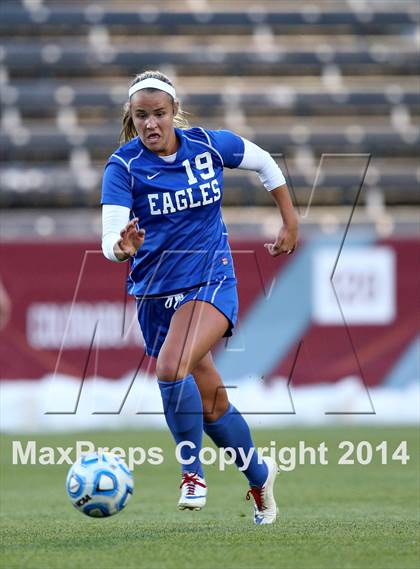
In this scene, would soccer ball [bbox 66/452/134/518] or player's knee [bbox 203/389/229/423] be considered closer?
soccer ball [bbox 66/452/134/518]

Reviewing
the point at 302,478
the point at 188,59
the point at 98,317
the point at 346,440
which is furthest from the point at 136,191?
the point at 188,59

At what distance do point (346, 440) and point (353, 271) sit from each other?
6.73 feet

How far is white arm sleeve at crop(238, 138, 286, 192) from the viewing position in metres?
5.80

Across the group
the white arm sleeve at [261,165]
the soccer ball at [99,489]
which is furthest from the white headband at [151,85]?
the soccer ball at [99,489]

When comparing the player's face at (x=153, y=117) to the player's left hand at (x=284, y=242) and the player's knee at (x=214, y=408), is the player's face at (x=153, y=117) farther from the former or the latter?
the player's knee at (x=214, y=408)

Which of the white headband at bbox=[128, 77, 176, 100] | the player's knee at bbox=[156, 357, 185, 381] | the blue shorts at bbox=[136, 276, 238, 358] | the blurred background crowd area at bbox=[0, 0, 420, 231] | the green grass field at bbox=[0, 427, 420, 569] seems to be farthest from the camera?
the blurred background crowd area at bbox=[0, 0, 420, 231]

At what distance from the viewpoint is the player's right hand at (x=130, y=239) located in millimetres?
4922

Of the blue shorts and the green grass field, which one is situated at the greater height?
the blue shorts

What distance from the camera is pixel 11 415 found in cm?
1150

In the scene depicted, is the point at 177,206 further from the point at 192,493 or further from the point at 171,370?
the point at 192,493

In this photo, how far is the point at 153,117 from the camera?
5.44 metres

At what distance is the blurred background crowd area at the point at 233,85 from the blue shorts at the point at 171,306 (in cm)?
965

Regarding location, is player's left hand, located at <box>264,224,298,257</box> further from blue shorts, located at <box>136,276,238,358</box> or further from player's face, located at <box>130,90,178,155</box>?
player's face, located at <box>130,90,178,155</box>

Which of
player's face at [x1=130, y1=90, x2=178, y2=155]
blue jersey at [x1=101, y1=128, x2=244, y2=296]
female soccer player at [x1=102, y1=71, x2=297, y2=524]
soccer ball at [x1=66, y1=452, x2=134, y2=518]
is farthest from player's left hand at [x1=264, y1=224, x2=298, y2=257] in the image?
soccer ball at [x1=66, y1=452, x2=134, y2=518]
